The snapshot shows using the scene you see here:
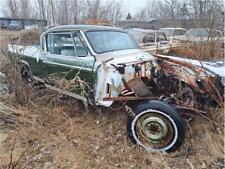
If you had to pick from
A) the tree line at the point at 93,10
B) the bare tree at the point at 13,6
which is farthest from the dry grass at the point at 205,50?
the bare tree at the point at 13,6

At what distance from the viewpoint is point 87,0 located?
16828 millimetres

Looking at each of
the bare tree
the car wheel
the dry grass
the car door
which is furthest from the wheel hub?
the bare tree

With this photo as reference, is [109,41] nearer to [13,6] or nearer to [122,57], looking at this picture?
[122,57]

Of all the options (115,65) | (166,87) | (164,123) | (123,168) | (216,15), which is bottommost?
(123,168)

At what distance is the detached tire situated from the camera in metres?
3.70

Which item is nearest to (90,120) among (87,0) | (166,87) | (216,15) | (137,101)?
(137,101)

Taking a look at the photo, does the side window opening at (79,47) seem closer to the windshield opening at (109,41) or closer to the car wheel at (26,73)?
the windshield opening at (109,41)

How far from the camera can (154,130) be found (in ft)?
12.7

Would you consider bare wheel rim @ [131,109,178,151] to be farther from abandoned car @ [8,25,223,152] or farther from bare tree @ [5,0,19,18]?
bare tree @ [5,0,19,18]

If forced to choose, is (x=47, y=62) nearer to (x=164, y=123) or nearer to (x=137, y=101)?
(x=137, y=101)

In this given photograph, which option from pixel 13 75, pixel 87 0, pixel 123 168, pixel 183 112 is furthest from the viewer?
pixel 87 0

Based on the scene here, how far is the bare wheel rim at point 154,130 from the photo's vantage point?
3.74 metres

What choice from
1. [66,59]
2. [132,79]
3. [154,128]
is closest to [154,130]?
[154,128]

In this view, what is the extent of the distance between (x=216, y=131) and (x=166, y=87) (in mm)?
950
